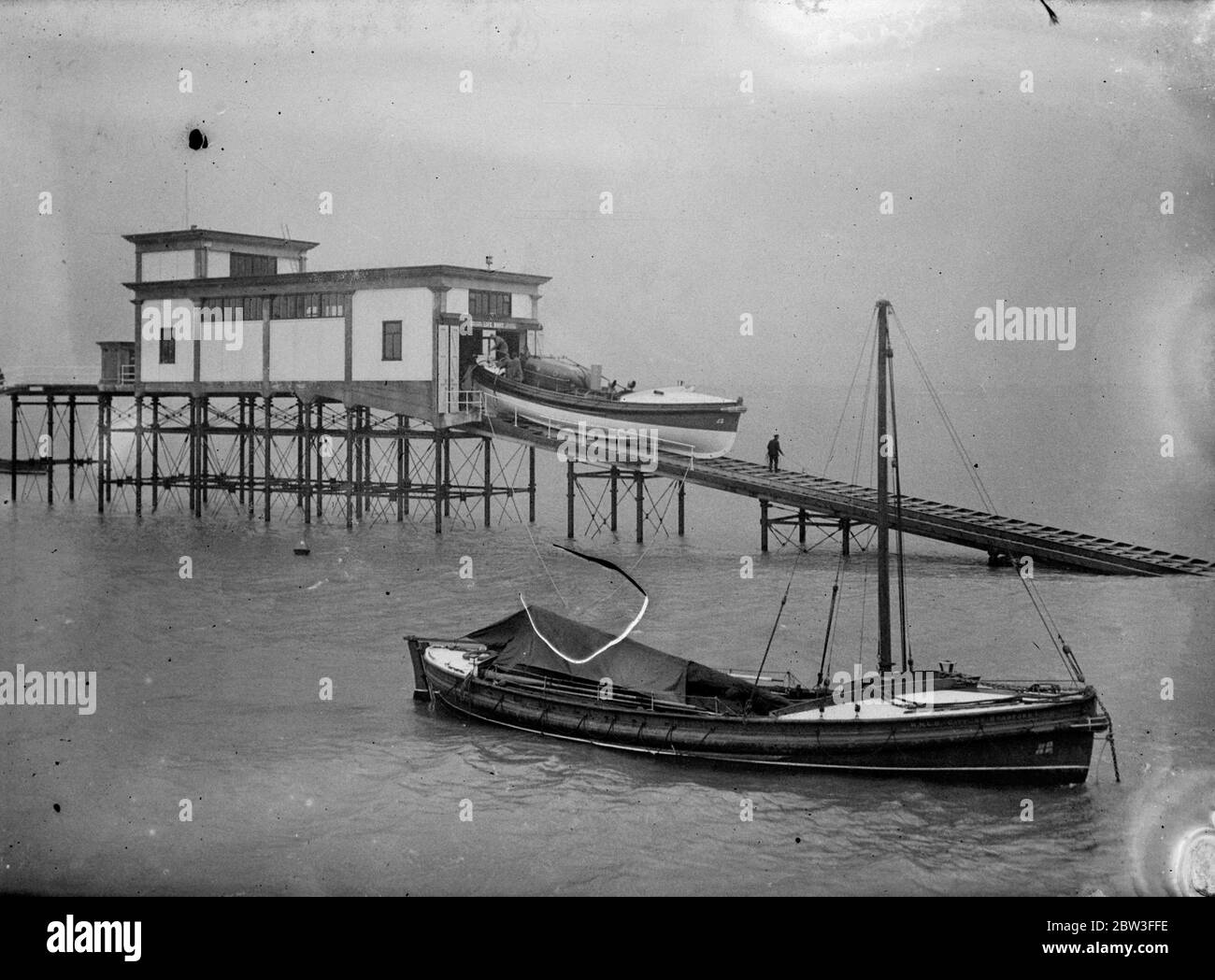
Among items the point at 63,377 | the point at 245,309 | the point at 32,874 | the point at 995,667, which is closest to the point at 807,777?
the point at 995,667

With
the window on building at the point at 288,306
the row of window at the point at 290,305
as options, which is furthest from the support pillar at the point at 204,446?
the window on building at the point at 288,306

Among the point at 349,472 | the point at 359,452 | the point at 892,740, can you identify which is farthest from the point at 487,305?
the point at 892,740

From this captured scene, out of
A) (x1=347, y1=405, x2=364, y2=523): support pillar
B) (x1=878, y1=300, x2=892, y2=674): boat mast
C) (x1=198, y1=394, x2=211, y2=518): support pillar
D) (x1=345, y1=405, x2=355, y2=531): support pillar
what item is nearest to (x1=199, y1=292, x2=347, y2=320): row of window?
(x1=345, y1=405, x2=355, y2=531): support pillar

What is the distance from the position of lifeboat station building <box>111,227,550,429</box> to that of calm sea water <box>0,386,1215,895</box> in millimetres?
5047

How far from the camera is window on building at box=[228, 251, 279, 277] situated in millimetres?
42531

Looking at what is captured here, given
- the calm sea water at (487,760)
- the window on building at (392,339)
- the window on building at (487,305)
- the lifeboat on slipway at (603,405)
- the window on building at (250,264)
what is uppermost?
the window on building at (250,264)

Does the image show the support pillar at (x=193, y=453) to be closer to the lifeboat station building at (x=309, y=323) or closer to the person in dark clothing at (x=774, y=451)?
the lifeboat station building at (x=309, y=323)

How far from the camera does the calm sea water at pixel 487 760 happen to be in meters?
15.4

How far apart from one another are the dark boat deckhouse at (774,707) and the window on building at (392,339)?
14789mm

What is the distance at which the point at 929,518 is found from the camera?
110ft

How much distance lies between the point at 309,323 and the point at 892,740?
23889mm

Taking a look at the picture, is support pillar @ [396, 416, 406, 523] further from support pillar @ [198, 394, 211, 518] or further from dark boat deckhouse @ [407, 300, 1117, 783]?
dark boat deckhouse @ [407, 300, 1117, 783]

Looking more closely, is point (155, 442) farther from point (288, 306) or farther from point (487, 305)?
point (487, 305)
